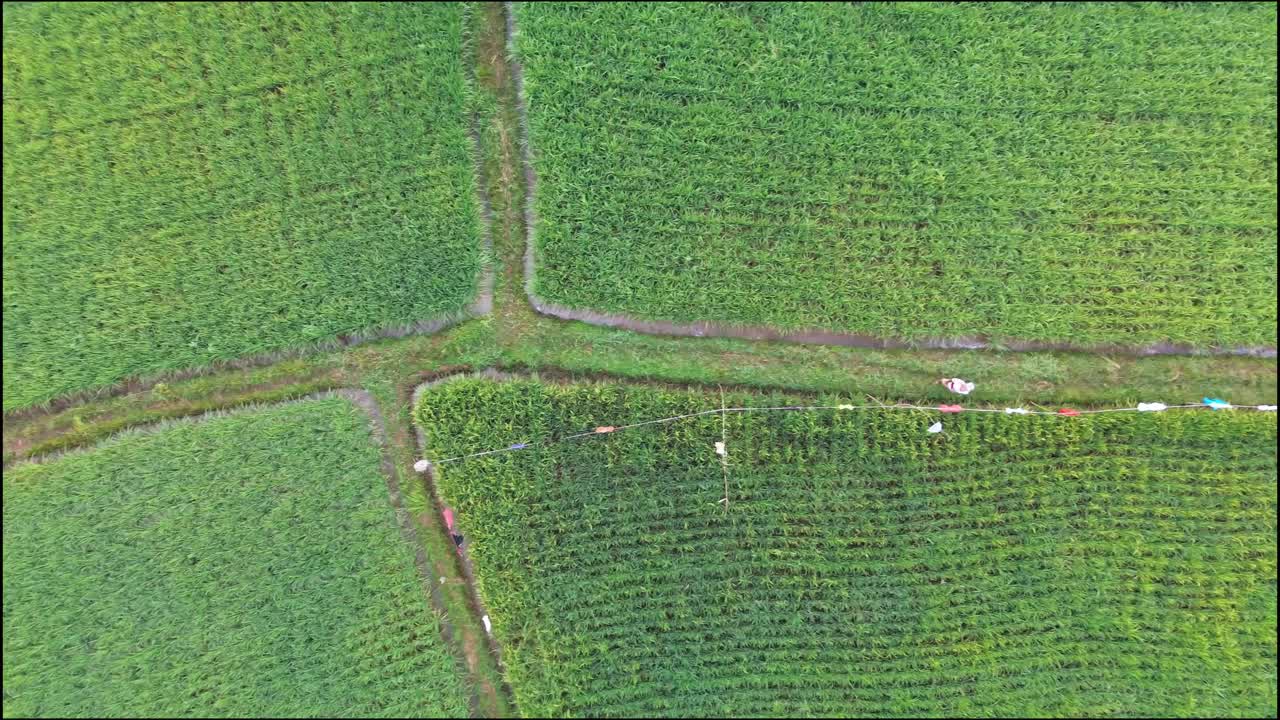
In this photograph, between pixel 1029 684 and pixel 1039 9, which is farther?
pixel 1039 9

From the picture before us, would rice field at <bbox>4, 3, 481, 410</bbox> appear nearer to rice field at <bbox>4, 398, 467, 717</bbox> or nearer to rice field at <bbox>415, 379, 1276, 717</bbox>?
rice field at <bbox>4, 398, 467, 717</bbox>

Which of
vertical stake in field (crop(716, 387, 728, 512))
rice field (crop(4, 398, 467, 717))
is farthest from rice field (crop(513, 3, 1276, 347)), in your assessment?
rice field (crop(4, 398, 467, 717))

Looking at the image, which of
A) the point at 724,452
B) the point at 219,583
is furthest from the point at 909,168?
the point at 219,583

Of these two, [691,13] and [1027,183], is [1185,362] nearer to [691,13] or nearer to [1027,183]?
[1027,183]

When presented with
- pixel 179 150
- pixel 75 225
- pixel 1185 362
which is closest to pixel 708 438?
pixel 1185 362

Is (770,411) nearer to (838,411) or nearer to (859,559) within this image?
(838,411)

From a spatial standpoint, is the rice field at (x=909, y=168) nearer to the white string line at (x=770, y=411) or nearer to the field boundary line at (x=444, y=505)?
the white string line at (x=770, y=411)
